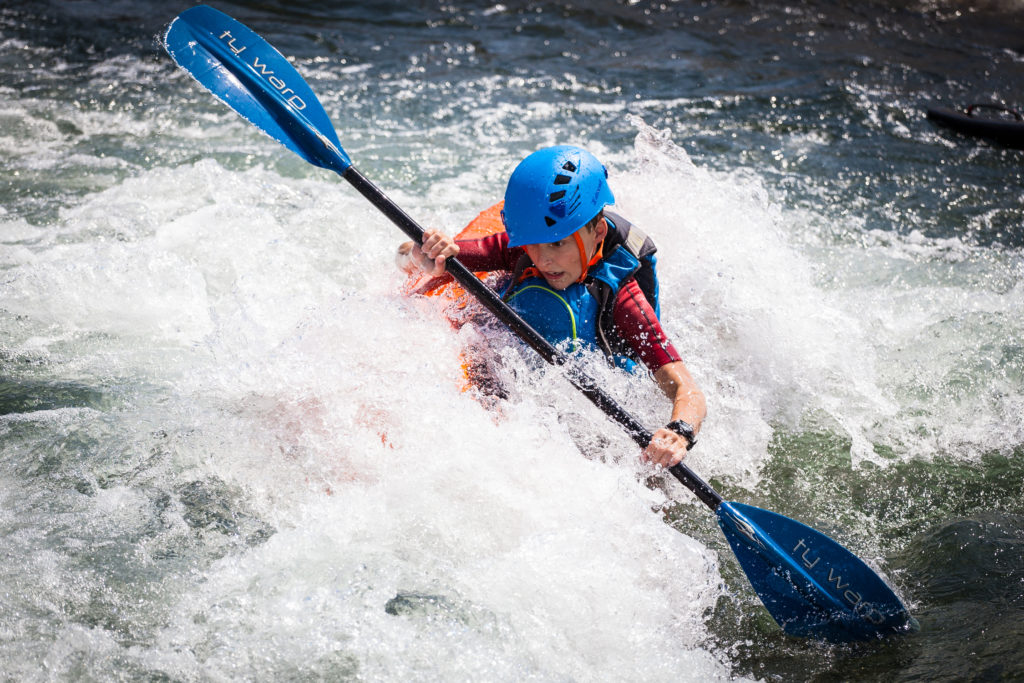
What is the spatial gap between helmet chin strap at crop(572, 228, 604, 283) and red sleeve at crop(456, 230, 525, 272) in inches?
12.3

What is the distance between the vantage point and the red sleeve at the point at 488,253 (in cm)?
330

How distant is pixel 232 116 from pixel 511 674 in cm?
535

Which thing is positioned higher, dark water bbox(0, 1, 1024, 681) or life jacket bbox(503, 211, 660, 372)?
life jacket bbox(503, 211, 660, 372)

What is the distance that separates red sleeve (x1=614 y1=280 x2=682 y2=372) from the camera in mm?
3088

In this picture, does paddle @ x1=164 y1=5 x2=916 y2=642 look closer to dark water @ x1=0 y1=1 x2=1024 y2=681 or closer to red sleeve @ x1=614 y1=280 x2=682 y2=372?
dark water @ x1=0 y1=1 x2=1024 y2=681

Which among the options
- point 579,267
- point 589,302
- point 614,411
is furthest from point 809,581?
point 579,267

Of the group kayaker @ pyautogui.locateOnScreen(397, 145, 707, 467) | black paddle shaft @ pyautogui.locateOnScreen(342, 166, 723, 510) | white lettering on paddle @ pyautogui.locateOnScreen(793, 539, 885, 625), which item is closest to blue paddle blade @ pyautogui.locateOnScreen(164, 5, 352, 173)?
black paddle shaft @ pyautogui.locateOnScreen(342, 166, 723, 510)

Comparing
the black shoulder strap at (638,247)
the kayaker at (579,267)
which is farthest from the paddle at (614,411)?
the black shoulder strap at (638,247)

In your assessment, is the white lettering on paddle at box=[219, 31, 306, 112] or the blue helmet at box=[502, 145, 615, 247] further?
the white lettering on paddle at box=[219, 31, 306, 112]

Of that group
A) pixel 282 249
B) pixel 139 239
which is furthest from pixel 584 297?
pixel 139 239

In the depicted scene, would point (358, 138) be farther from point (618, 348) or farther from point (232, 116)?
point (618, 348)

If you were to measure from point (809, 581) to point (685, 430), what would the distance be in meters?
0.62

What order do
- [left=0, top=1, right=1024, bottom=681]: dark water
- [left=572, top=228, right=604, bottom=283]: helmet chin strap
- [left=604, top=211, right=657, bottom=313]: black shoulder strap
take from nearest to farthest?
[left=0, top=1, right=1024, bottom=681]: dark water < [left=572, top=228, right=604, bottom=283]: helmet chin strap < [left=604, top=211, right=657, bottom=313]: black shoulder strap

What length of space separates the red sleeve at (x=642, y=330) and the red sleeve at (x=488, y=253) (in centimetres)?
46
